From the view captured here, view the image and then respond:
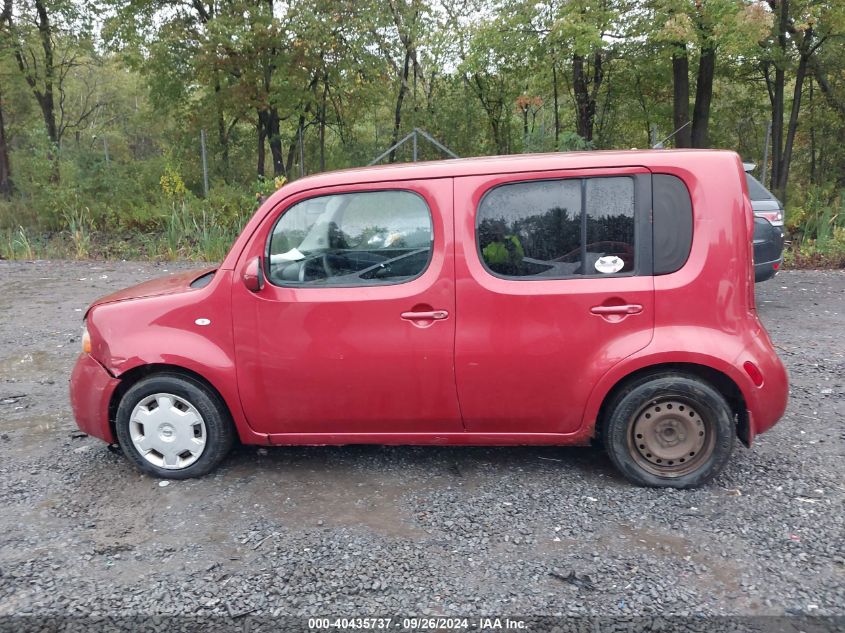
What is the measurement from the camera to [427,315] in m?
3.68

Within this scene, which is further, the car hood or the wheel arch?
the car hood

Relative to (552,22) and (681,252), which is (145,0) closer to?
(552,22)

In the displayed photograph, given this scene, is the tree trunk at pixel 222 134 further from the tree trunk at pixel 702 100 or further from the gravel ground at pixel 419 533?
the gravel ground at pixel 419 533

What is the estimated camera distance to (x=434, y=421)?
3814mm

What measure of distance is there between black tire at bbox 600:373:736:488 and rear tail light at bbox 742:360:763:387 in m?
0.18

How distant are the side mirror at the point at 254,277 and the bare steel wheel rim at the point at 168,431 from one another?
774 millimetres

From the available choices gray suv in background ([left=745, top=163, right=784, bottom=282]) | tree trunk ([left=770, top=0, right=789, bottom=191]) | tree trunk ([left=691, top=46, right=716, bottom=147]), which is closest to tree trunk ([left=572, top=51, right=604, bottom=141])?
tree trunk ([left=691, top=46, right=716, bottom=147])

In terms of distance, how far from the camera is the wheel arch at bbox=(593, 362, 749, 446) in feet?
12.0

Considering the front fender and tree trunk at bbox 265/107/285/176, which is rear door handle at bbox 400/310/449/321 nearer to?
the front fender

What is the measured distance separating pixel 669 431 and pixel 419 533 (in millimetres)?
1461

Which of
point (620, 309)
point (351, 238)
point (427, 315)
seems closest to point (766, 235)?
point (620, 309)

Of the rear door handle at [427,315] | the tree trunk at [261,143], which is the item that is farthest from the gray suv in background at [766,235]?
the tree trunk at [261,143]

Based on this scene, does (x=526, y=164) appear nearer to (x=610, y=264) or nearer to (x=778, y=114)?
(x=610, y=264)

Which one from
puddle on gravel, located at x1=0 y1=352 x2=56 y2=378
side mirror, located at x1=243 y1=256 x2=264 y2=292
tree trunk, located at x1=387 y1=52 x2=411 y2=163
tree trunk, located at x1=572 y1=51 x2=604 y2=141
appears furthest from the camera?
tree trunk, located at x1=387 y1=52 x2=411 y2=163
